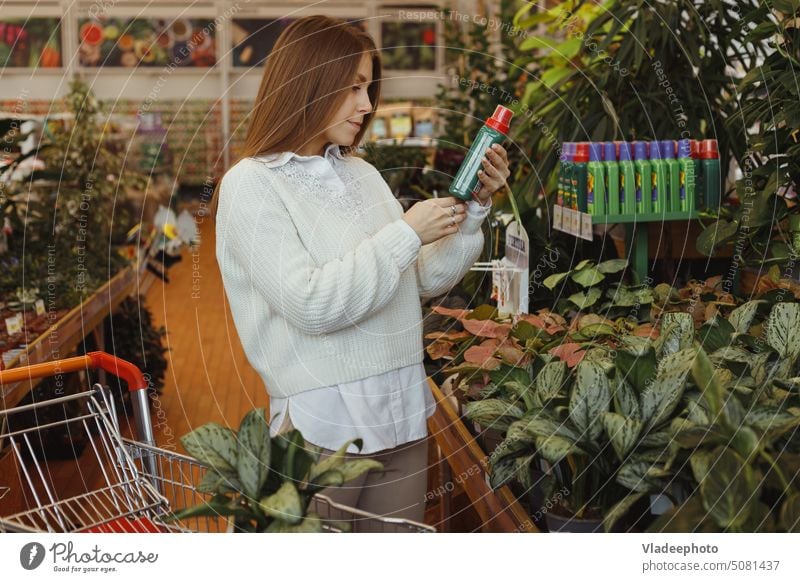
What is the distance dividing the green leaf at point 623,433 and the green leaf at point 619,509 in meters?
0.06

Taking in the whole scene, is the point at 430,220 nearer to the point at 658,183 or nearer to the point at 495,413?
the point at 495,413

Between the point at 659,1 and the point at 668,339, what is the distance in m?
1.80

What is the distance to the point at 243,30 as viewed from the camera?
31.0 feet

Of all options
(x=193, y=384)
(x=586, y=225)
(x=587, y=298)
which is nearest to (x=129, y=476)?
(x=587, y=298)

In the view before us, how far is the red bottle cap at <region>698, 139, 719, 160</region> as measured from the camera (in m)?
2.79

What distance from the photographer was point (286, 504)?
1279mm

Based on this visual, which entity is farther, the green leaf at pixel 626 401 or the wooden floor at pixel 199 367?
the wooden floor at pixel 199 367

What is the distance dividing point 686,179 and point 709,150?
0.11 m

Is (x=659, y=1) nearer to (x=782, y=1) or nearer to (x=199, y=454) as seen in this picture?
(x=782, y=1)

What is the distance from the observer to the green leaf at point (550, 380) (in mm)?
1642

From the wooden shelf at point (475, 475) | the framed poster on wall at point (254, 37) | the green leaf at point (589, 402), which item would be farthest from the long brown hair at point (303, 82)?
the framed poster on wall at point (254, 37)

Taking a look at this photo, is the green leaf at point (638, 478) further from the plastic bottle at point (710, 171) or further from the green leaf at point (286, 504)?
the plastic bottle at point (710, 171)

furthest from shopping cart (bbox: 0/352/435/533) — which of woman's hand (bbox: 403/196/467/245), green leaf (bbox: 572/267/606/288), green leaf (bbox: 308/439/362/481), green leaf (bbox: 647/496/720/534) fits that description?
green leaf (bbox: 572/267/606/288)

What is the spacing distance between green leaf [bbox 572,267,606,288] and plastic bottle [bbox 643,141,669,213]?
26cm
